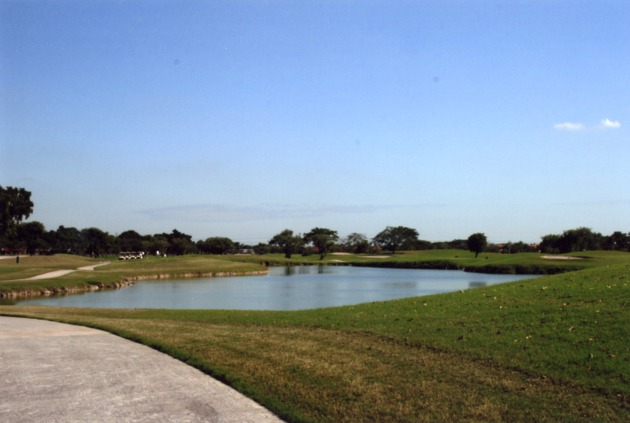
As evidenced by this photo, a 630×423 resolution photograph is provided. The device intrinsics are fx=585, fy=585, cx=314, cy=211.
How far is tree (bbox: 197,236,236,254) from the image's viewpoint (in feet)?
593

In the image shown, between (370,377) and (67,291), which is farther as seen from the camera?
(67,291)

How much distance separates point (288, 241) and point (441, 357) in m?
164

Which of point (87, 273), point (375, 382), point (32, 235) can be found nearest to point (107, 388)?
point (375, 382)

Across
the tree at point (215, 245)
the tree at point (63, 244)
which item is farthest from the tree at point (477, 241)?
the tree at point (63, 244)

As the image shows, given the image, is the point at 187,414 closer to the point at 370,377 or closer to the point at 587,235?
the point at 370,377

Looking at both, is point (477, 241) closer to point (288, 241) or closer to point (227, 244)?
point (288, 241)

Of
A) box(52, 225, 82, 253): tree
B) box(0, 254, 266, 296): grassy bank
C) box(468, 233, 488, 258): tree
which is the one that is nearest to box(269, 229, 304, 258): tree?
box(468, 233, 488, 258): tree

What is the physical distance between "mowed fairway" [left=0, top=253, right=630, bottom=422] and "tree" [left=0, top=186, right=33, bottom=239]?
261ft

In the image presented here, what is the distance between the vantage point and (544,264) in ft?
284

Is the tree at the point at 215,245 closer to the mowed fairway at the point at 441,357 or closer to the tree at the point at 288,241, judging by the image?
the tree at the point at 288,241

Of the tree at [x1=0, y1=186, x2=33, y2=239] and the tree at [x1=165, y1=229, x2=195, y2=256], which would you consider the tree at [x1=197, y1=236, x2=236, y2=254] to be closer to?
the tree at [x1=165, y1=229, x2=195, y2=256]

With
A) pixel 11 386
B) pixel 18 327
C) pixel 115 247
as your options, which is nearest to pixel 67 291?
pixel 18 327

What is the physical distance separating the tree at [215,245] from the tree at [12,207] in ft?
289

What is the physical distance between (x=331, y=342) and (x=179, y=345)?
383 cm
